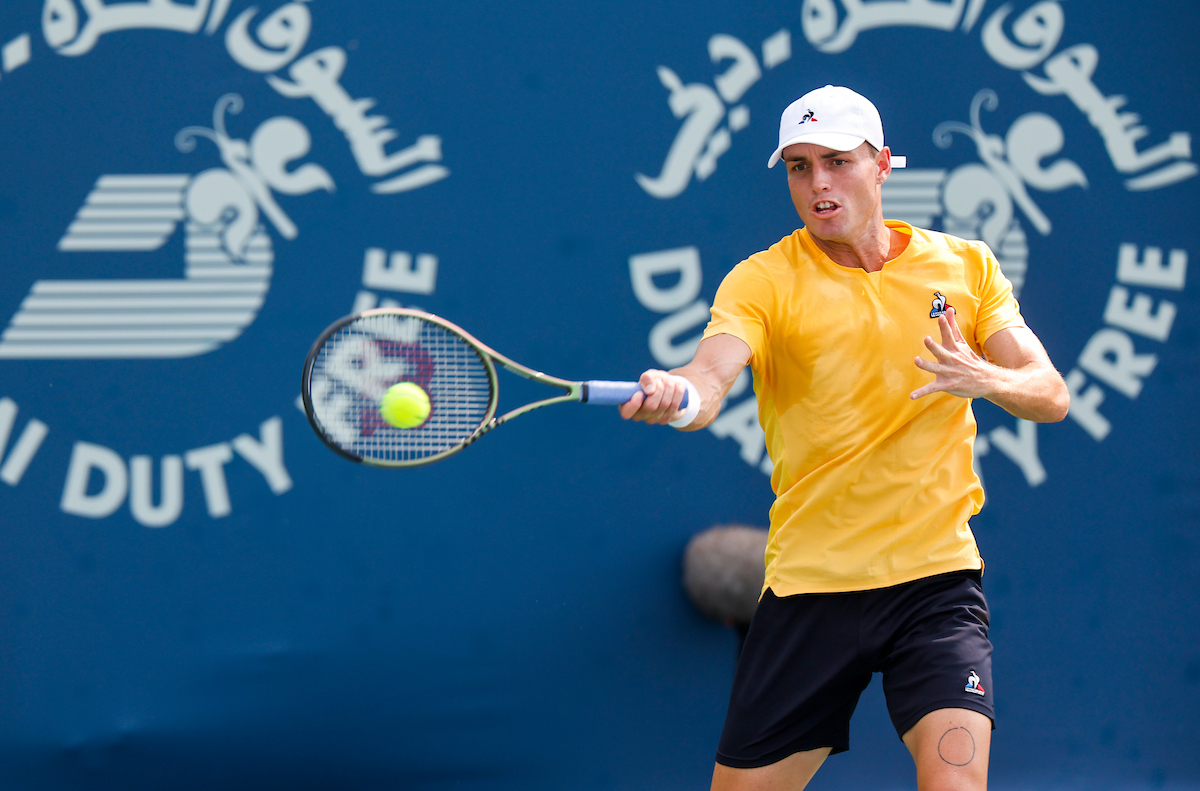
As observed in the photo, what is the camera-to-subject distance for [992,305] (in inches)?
95.7

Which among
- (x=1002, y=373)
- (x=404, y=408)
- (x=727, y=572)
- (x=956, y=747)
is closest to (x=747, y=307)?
(x=1002, y=373)

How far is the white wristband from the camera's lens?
7.02 ft

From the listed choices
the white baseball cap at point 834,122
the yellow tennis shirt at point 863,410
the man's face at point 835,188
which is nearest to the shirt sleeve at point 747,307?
the yellow tennis shirt at point 863,410

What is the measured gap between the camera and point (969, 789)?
204cm

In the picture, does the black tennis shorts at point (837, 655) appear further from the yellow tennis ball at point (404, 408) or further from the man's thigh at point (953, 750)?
the yellow tennis ball at point (404, 408)

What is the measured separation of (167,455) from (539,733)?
1472 mm

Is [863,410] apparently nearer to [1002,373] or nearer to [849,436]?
[849,436]

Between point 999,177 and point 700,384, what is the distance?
1802mm

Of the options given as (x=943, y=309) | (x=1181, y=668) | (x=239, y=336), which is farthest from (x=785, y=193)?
(x=1181, y=668)

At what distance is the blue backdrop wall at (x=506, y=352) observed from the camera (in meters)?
3.28

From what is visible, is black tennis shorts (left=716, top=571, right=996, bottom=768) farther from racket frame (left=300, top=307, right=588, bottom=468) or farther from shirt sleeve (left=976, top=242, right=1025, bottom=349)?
racket frame (left=300, top=307, right=588, bottom=468)

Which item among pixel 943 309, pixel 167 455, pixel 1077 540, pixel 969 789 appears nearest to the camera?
pixel 969 789

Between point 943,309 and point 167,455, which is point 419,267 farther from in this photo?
point 943,309

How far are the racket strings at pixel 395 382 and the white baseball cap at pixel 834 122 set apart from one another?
89 cm
